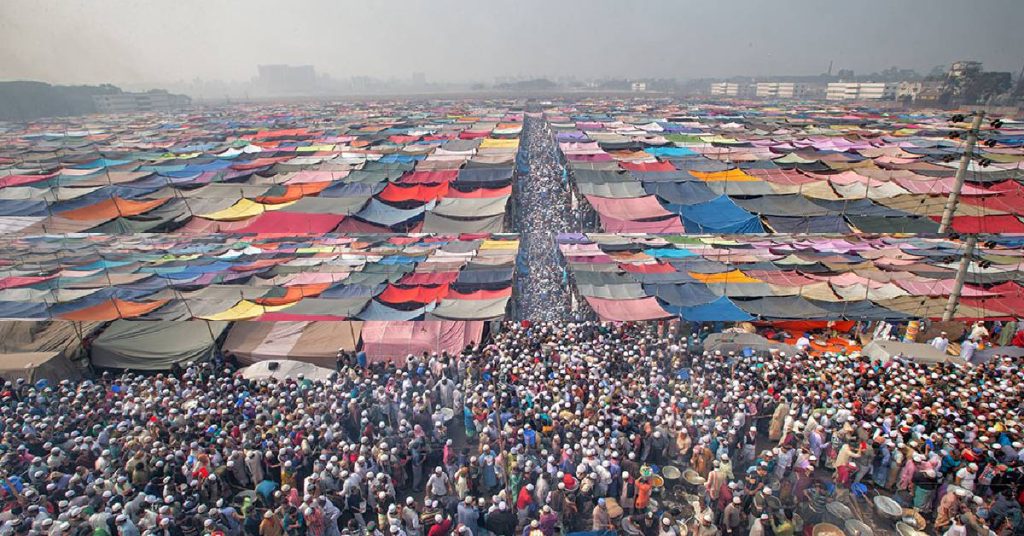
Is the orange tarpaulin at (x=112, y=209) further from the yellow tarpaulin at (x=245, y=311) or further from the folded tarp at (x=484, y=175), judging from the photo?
the folded tarp at (x=484, y=175)

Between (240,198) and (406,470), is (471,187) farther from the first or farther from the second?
(406,470)

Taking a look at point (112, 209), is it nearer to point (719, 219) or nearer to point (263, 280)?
point (263, 280)

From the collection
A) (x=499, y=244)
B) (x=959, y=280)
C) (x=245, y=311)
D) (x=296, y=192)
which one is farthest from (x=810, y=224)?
(x=296, y=192)

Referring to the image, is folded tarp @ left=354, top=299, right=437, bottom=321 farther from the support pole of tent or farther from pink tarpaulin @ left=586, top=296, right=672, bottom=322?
the support pole of tent

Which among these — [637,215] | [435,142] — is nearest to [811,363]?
[637,215]

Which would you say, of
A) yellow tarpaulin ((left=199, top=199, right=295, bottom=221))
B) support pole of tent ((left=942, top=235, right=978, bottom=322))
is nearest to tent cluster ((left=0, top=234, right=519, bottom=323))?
yellow tarpaulin ((left=199, top=199, right=295, bottom=221))

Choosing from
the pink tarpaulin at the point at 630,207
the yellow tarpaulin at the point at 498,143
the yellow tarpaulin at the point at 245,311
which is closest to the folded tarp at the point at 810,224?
the pink tarpaulin at the point at 630,207
